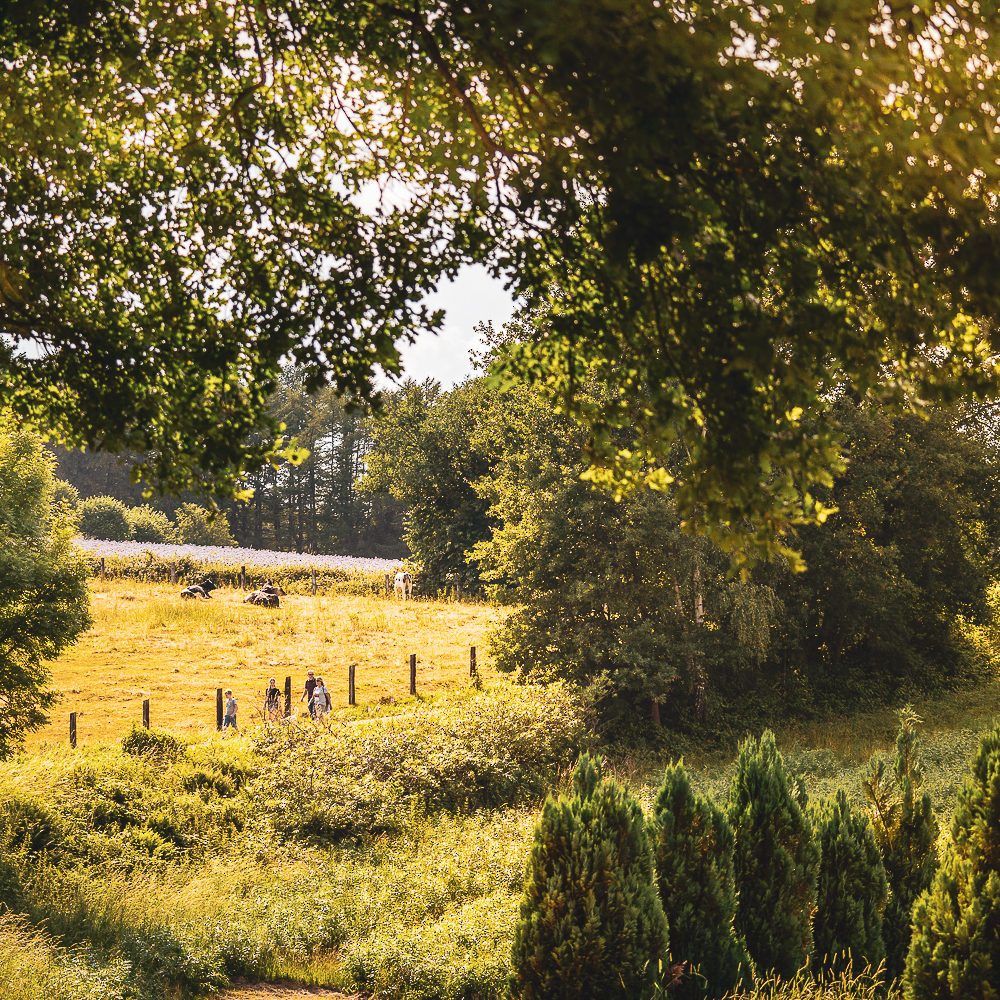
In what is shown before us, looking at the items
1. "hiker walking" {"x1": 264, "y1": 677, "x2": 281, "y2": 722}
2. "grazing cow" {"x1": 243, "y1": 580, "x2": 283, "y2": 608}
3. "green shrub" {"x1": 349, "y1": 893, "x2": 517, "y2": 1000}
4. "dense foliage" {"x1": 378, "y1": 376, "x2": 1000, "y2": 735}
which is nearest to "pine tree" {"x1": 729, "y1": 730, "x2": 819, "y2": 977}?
"green shrub" {"x1": 349, "y1": 893, "x2": 517, "y2": 1000}

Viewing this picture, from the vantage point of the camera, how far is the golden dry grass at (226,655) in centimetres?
2488

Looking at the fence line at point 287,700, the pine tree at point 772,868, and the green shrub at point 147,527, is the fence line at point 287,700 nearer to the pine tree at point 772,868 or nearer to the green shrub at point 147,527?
the pine tree at point 772,868

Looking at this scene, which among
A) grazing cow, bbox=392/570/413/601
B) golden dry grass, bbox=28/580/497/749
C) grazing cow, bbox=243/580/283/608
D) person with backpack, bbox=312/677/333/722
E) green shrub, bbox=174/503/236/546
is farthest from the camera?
green shrub, bbox=174/503/236/546

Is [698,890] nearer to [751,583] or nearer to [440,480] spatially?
[751,583]

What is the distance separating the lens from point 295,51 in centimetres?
652

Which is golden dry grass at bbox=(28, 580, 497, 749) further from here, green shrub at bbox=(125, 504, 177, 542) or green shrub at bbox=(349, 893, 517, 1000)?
green shrub at bbox=(125, 504, 177, 542)

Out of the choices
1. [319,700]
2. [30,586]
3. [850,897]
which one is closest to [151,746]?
A: [30,586]

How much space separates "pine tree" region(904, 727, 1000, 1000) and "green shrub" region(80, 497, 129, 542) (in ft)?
263

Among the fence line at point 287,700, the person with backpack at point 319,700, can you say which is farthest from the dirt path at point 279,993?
the person with backpack at point 319,700

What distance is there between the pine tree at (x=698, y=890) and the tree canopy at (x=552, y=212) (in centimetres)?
370

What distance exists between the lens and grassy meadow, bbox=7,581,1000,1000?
982cm

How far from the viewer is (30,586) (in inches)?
673

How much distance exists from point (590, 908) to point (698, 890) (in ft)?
4.21

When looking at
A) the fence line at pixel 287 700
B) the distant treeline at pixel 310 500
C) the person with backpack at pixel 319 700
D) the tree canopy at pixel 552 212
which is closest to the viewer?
the tree canopy at pixel 552 212
